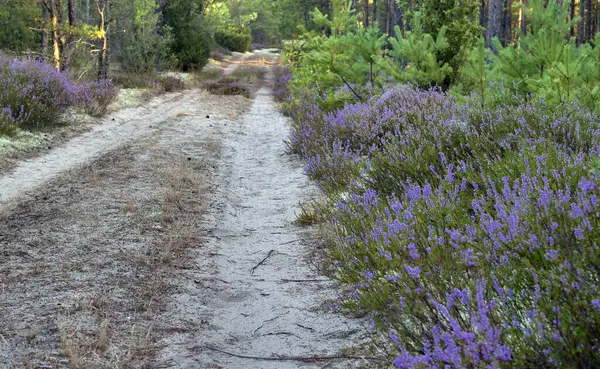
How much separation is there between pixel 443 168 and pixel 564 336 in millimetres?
2833

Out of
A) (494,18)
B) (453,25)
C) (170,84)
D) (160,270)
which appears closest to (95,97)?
(170,84)

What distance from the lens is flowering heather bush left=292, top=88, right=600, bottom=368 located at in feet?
6.46

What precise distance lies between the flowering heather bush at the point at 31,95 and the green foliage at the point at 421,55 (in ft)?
21.3

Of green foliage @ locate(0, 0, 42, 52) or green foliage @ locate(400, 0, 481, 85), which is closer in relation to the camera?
green foliage @ locate(400, 0, 481, 85)

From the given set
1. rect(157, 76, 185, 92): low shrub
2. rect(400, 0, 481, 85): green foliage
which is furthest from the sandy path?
rect(157, 76, 185, 92): low shrub

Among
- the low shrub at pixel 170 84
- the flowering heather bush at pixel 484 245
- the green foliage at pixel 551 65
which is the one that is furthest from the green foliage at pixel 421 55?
the low shrub at pixel 170 84

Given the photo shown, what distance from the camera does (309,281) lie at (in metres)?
4.19

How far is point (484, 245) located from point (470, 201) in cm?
113

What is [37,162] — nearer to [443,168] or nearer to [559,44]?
[443,168]

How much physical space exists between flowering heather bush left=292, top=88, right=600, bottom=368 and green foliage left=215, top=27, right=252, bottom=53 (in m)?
49.2

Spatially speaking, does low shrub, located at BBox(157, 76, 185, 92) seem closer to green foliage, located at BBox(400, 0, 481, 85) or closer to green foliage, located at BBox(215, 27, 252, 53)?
green foliage, located at BBox(400, 0, 481, 85)

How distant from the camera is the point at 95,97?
13.4m

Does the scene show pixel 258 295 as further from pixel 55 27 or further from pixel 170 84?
pixel 170 84

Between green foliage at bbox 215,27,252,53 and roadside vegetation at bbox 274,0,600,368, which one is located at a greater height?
green foliage at bbox 215,27,252,53
